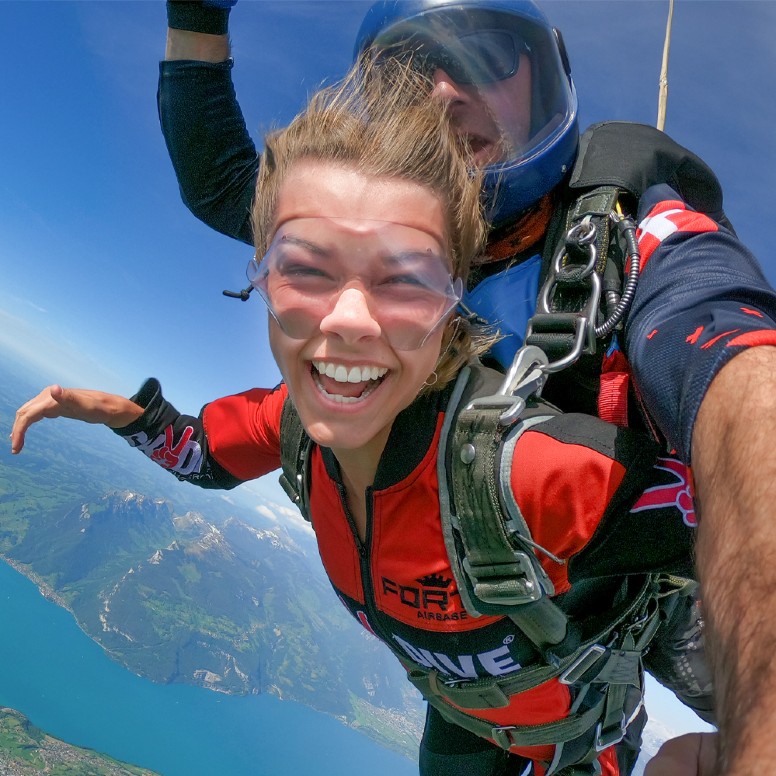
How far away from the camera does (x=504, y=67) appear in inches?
57.7

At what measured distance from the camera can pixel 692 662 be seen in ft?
5.64

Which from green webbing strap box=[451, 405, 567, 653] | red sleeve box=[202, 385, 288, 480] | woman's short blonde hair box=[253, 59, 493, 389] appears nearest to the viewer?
green webbing strap box=[451, 405, 567, 653]

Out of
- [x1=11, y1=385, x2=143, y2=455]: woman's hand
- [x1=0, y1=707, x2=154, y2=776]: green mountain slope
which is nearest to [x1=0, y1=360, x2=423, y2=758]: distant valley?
[x1=0, y1=707, x2=154, y2=776]: green mountain slope

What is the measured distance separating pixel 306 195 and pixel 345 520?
Result: 826mm

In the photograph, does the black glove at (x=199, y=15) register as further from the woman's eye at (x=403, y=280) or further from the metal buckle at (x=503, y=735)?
the metal buckle at (x=503, y=735)

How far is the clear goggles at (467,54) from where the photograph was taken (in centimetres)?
142

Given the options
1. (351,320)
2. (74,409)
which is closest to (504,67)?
(351,320)

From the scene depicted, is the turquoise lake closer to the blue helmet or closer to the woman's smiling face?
the woman's smiling face

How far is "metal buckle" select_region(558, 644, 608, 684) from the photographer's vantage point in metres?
1.29

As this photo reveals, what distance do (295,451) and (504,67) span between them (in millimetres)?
1275

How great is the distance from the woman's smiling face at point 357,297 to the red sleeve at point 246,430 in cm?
67

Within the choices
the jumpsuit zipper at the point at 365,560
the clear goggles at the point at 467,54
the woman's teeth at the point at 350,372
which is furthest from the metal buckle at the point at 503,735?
the clear goggles at the point at 467,54

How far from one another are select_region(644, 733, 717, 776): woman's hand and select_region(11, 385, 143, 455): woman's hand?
1.77m

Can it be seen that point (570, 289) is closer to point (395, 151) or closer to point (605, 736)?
point (395, 151)
